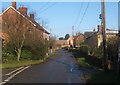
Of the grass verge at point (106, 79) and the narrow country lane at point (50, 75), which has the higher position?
the grass verge at point (106, 79)

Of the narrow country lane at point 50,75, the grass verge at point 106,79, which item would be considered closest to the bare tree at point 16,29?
the narrow country lane at point 50,75

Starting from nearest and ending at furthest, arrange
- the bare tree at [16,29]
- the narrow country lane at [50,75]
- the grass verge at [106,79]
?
the grass verge at [106,79] < the narrow country lane at [50,75] < the bare tree at [16,29]

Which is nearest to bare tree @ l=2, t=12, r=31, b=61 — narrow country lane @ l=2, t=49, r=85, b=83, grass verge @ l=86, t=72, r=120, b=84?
narrow country lane @ l=2, t=49, r=85, b=83

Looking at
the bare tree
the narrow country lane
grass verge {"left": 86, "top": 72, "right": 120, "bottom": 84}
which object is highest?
the bare tree

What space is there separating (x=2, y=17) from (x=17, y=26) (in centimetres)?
319

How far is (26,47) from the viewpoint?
32.2m

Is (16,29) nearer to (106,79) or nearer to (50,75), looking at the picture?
(50,75)

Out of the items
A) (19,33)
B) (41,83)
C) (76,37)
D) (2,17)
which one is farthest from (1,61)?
(76,37)

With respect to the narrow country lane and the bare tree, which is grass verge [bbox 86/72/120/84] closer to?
the narrow country lane

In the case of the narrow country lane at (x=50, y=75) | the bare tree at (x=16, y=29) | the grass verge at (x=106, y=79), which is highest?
the bare tree at (x=16, y=29)

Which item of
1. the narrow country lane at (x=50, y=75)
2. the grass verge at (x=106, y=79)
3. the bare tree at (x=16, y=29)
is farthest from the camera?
the bare tree at (x=16, y=29)

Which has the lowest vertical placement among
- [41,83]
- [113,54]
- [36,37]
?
[41,83]

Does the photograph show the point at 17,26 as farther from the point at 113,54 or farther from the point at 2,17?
the point at 113,54

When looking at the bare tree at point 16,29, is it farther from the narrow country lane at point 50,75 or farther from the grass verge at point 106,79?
the grass verge at point 106,79
